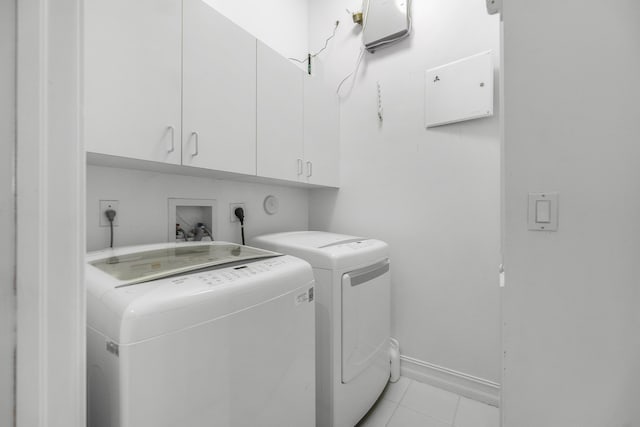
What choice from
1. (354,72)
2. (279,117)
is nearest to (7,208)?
(279,117)

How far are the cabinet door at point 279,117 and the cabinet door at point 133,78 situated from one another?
1.46 ft

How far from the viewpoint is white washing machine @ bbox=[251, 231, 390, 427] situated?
1212 mm

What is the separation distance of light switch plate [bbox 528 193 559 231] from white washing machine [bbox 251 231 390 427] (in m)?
0.71

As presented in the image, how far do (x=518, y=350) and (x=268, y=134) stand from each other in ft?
4.55

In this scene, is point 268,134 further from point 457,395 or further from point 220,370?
point 457,395

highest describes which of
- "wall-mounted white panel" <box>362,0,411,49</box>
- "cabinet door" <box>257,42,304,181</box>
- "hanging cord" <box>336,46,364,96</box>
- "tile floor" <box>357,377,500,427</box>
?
"wall-mounted white panel" <box>362,0,411,49</box>

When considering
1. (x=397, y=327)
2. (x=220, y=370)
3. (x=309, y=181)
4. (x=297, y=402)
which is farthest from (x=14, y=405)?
(x=397, y=327)

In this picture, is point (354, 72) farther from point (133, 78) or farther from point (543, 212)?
point (543, 212)

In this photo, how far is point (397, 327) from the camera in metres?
1.86

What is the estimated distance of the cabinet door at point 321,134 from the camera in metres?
1.78

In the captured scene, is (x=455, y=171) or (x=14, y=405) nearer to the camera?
(x=14, y=405)

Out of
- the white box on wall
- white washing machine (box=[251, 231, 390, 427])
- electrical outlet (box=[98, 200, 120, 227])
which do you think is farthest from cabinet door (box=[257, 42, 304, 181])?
the white box on wall

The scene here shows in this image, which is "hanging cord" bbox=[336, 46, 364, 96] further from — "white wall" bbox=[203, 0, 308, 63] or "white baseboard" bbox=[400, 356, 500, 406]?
→ "white baseboard" bbox=[400, 356, 500, 406]

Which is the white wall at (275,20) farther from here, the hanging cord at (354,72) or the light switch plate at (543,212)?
the light switch plate at (543,212)
